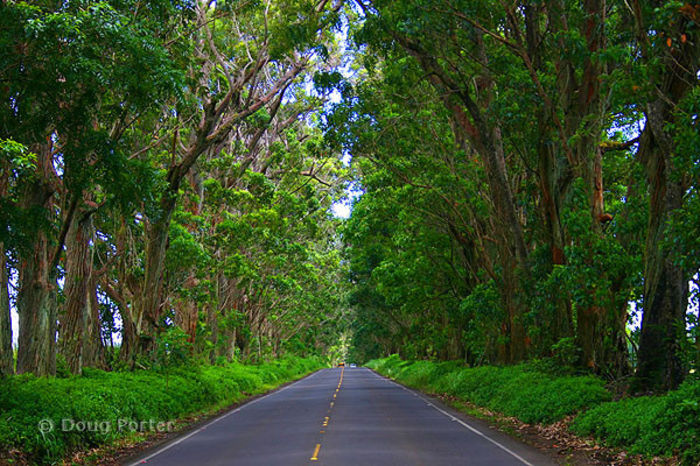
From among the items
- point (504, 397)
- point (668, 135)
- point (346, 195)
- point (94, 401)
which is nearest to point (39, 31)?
point (94, 401)

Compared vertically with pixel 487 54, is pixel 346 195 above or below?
above

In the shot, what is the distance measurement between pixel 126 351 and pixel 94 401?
10.9 meters

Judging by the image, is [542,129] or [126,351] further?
[126,351]

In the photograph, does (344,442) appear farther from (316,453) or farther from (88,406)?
(88,406)

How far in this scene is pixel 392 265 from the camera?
3186cm

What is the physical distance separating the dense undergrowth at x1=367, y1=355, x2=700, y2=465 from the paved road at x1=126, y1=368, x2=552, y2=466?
1.32 m

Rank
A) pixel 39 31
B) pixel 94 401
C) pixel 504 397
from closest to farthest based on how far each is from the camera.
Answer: pixel 39 31 → pixel 94 401 → pixel 504 397

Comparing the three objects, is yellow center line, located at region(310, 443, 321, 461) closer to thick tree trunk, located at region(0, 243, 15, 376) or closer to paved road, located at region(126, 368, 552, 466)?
paved road, located at region(126, 368, 552, 466)

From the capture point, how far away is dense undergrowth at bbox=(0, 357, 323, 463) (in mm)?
10914

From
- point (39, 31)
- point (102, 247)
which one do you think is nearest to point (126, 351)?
point (102, 247)

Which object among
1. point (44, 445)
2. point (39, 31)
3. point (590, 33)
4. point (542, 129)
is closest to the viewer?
point (39, 31)

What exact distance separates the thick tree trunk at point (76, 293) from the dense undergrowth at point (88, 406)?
69 cm

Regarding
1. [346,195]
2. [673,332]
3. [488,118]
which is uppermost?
[346,195]

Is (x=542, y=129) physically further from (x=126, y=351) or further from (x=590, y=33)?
(x=126, y=351)
